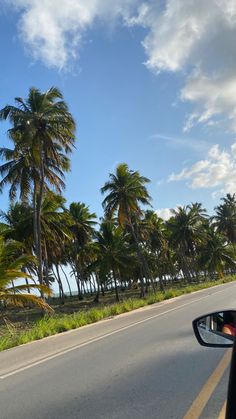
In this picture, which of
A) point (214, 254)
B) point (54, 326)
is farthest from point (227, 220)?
point (54, 326)

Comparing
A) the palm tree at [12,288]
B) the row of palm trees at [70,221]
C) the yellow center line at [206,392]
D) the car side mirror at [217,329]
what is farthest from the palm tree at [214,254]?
the car side mirror at [217,329]

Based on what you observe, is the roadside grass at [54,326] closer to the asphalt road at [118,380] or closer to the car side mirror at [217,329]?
the asphalt road at [118,380]

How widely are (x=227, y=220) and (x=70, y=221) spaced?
4419 cm

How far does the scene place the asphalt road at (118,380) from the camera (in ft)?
19.2

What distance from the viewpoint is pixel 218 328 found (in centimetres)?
302

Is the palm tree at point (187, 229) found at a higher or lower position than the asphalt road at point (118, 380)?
higher

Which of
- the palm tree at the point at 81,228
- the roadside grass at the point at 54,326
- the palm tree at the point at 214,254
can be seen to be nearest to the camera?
the roadside grass at the point at 54,326

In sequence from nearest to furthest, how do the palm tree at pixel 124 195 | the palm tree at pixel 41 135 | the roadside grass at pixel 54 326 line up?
the roadside grass at pixel 54 326 → the palm tree at pixel 41 135 → the palm tree at pixel 124 195

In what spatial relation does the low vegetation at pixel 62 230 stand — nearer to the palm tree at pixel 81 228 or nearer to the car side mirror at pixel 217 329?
the palm tree at pixel 81 228

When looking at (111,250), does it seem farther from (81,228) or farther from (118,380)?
(118,380)

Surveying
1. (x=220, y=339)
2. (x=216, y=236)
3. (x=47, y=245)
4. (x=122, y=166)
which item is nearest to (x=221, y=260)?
(x=216, y=236)

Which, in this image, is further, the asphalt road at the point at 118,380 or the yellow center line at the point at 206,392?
the asphalt road at the point at 118,380

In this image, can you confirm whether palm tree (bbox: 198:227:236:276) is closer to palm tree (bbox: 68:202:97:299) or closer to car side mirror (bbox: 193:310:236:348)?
palm tree (bbox: 68:202:97:299)

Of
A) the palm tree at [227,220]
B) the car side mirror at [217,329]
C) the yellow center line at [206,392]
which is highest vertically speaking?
the palm tree at [227,220]
